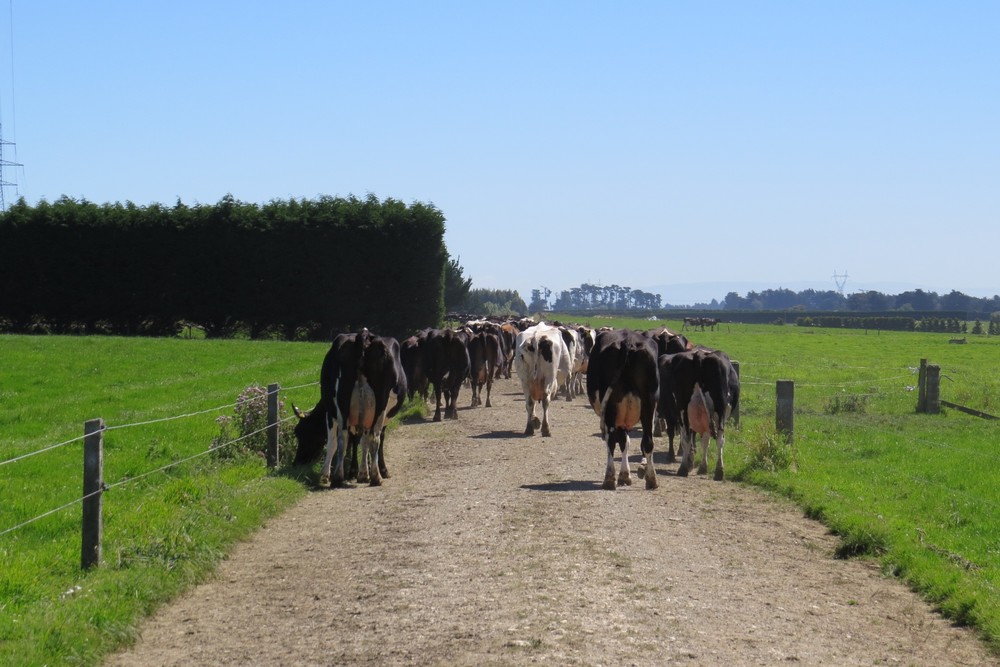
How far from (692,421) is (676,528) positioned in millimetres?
4246

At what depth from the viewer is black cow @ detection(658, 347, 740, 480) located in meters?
15.1

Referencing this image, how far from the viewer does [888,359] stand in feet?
172

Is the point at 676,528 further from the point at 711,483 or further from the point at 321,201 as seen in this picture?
the point at 321,201

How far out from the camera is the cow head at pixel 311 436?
50.2 ft

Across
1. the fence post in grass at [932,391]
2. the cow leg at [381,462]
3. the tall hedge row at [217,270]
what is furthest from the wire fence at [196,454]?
the tall hedge row at [217,270]

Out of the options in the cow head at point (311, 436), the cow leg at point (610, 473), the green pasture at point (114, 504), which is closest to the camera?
the green pasture at point (114, 504)

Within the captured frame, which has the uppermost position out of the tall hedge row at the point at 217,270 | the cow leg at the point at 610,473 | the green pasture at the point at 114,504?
the tall hedge row at the point at 217,270

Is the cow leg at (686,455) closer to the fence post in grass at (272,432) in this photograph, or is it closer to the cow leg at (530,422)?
the cow leg at (530,422)

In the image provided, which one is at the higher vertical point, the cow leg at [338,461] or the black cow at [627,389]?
the black cow at [627,389]

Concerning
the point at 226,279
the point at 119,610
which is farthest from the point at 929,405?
the point at 226,279

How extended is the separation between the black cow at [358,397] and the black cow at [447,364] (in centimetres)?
854

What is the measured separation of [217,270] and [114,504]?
146ft

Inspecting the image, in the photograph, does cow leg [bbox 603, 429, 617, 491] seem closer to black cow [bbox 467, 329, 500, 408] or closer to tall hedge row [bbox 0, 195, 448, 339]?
black cow [bbox 467, 329, 500, 408]

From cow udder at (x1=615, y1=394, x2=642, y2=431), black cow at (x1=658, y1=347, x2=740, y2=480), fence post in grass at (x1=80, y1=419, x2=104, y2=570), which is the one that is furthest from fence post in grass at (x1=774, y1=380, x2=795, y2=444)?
fence post in grass at (x1=80, y1=419, x2=104, y2=570)
